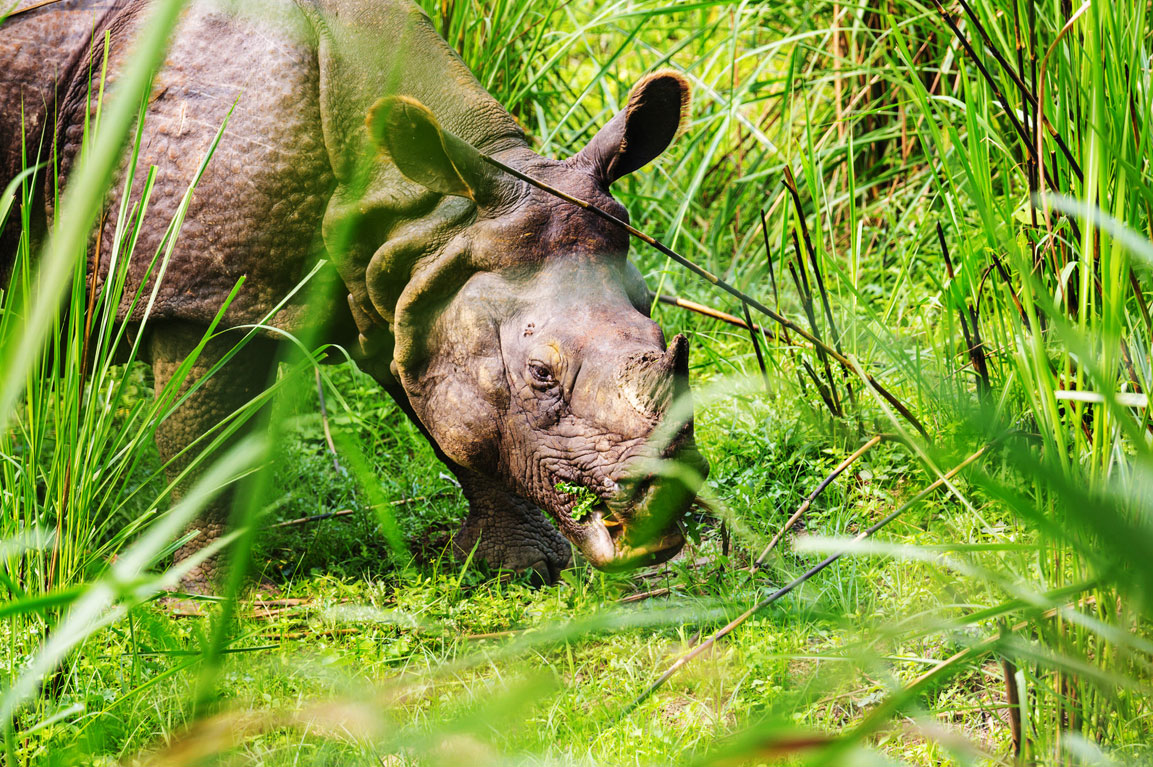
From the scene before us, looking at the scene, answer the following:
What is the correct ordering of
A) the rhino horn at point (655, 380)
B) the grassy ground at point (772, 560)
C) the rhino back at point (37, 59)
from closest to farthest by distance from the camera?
1. the grassy ground at point (772, 560)
2. the rhino horn at point (655, 380)
3. the rhino back at point (37, 59)

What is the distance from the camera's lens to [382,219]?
3193mm

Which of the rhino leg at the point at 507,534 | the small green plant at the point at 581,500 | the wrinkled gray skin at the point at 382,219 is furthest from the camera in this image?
the rhino leg at the point at 507,534

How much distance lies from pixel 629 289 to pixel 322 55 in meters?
1.15

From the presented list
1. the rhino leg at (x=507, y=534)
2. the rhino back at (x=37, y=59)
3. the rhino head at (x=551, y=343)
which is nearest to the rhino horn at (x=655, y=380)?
the rhino head at (x=551, y=343)

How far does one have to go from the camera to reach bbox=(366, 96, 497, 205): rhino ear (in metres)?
2.84

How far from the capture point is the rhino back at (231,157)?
3119 millimetres

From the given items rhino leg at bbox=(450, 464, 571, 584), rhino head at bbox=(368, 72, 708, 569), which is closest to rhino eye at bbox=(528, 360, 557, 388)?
rhino head at bbox=(368, 72, 708, 569)

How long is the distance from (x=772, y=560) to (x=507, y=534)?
97cm

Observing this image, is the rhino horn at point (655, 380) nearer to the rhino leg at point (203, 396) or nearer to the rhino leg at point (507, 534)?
the rhino leg at point (507, 534)

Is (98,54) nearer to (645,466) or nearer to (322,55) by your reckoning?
(322,55)

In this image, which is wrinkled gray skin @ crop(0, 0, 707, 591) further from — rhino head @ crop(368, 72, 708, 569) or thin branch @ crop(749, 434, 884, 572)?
thin branch @ crop(749, 434, 884, 572)

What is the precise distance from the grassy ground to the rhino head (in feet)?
0.68

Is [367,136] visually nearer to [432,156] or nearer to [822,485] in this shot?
[432,156]

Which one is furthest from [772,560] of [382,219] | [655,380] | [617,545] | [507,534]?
[382,219]
